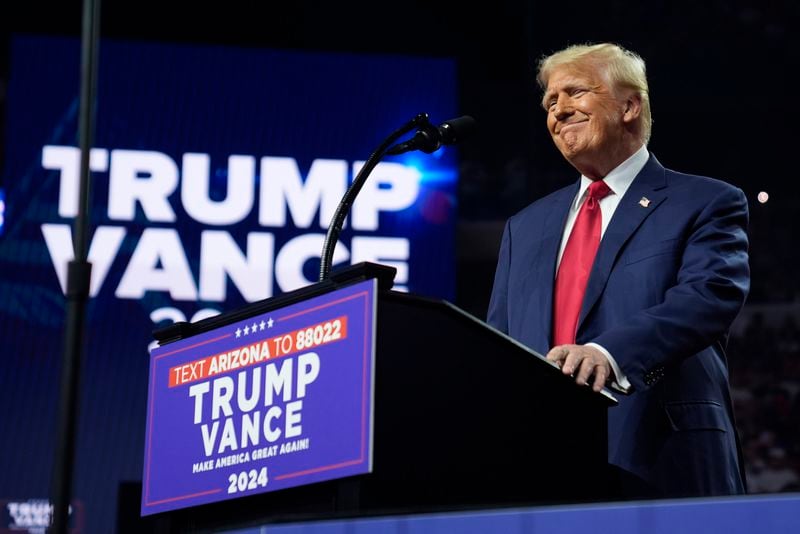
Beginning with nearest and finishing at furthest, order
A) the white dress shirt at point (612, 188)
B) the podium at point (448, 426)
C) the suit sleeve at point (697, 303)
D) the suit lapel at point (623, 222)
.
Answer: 1. the podium at point (448, 426)
2. the suit sleeve at point (697, 303)
3. the suit lapel at point (623, 222)
4. the white dress shirt at point (612, 188)

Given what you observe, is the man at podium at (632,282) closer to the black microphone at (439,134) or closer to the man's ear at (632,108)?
the man's ear at (632,108)

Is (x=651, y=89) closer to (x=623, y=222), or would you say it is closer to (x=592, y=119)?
(x=592, y=119)

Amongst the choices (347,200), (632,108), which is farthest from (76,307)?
(632,108)

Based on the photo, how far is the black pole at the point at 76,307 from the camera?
4.98ft

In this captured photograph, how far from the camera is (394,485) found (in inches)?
58.3

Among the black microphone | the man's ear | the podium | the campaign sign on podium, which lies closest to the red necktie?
the man's ear

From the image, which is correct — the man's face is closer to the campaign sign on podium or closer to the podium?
the podium

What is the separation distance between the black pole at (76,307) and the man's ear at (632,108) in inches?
36.6

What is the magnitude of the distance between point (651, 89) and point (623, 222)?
499 centimetres

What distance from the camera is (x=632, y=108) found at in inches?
86.2

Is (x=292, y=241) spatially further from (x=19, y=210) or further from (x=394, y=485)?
(x=394, y=485)

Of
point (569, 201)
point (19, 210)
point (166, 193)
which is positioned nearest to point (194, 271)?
point (166, 193)

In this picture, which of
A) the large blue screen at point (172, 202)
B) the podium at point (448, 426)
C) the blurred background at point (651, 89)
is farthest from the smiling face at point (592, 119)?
the blurred background at point (651, 89)

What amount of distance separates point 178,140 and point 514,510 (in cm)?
556
